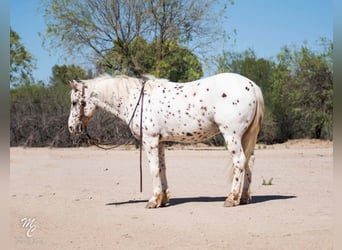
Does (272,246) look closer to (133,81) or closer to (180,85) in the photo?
(180,85)

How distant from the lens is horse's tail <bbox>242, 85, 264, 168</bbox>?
792 centimetres

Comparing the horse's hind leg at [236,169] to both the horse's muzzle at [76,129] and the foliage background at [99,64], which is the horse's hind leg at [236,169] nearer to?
the horse's muzzle at [76,129]

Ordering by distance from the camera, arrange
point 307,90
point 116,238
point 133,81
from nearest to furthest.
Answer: point 116,238 → point 133,81 → point 307,90

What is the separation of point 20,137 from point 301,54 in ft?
56.5

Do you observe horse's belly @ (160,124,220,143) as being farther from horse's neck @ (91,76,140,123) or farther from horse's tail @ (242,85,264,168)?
horse's neck @ (91,76,140,123)

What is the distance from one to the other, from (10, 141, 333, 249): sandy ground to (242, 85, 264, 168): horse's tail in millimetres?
831

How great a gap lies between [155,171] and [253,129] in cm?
162

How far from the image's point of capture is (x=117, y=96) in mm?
8672

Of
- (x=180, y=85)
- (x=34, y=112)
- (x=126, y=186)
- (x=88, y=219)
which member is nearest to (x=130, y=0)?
(x=34, y=112)

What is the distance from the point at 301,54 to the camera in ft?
105

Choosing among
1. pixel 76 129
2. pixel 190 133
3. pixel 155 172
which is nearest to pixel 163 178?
pixel 155 172

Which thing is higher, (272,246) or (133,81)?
(133,81)

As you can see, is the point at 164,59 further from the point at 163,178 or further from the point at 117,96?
the point at 163,178

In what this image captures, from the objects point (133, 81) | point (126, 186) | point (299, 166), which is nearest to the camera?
point (133, 81)
